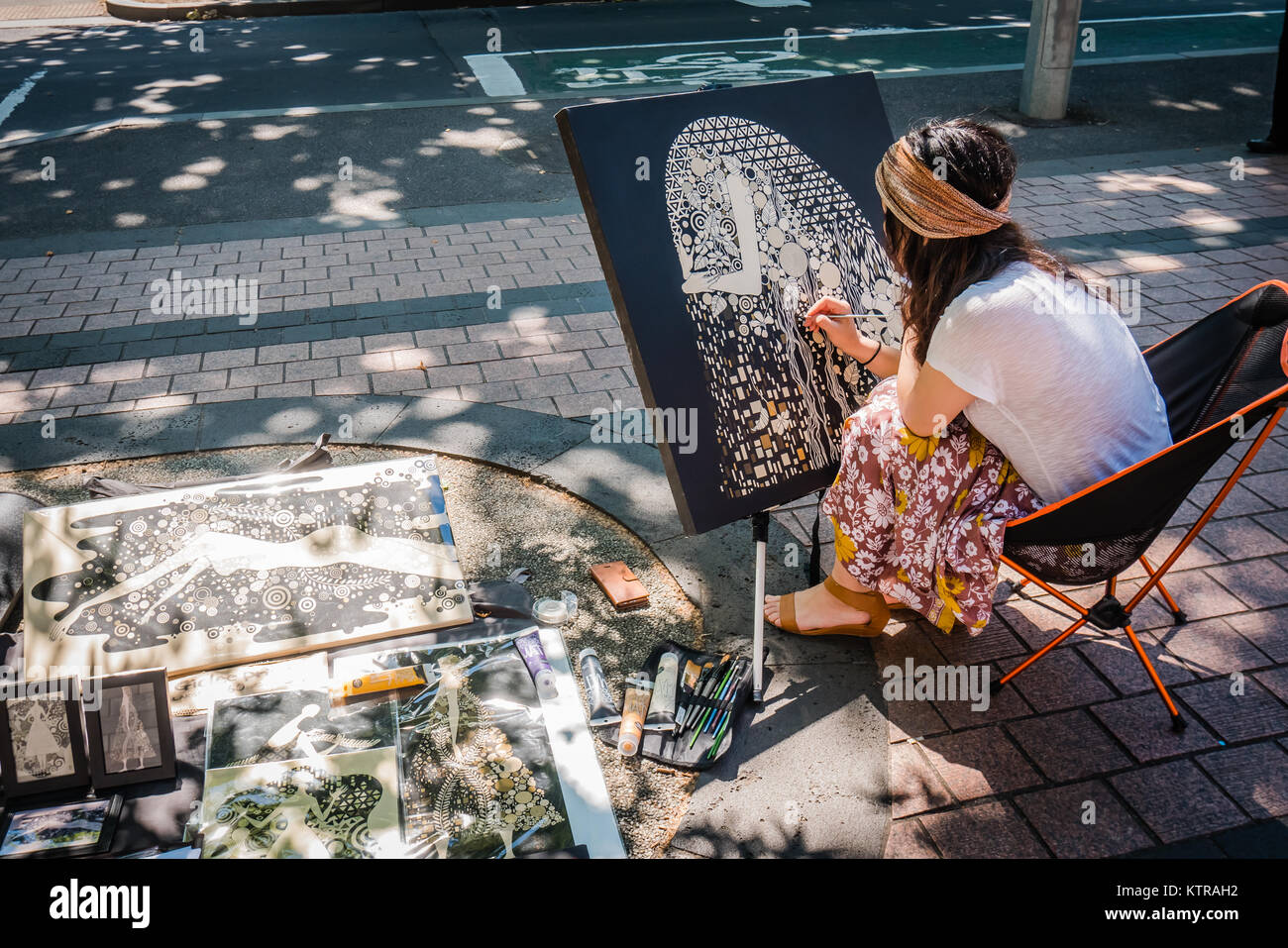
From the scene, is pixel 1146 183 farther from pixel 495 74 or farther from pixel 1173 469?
pixel 495 74

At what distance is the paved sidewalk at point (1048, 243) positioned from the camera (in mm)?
2566

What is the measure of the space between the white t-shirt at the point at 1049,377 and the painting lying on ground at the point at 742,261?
496 mm

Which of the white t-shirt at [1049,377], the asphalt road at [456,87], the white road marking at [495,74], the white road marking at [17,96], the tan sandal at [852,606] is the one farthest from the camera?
the white road marking at [495,74]

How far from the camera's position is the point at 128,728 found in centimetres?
249

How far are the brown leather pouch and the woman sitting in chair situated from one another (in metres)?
0.73

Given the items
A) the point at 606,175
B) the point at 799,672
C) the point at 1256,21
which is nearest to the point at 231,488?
the point at 606,175

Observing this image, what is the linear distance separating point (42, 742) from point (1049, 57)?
28.3 ft

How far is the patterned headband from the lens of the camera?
2.37 meters


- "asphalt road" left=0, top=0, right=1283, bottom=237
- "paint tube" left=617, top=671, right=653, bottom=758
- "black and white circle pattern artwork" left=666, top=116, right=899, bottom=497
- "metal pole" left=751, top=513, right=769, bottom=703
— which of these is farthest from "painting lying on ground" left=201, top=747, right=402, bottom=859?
"asphalt road" left=0, top=0, right=1283, bottom=237

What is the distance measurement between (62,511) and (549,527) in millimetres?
1539

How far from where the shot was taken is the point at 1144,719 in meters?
2.78

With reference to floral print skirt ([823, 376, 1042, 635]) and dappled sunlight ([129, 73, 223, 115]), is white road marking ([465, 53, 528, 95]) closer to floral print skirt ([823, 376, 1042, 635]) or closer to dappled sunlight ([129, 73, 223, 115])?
dappled sunlight ([129, 73, 223, 115])

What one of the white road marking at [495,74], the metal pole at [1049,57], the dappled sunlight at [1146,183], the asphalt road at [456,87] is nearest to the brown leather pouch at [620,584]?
the asphalt road at [456,87]

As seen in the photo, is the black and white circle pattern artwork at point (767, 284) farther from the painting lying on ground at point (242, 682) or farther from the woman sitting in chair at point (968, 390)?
the painting lying on ground at point (242, 682)
